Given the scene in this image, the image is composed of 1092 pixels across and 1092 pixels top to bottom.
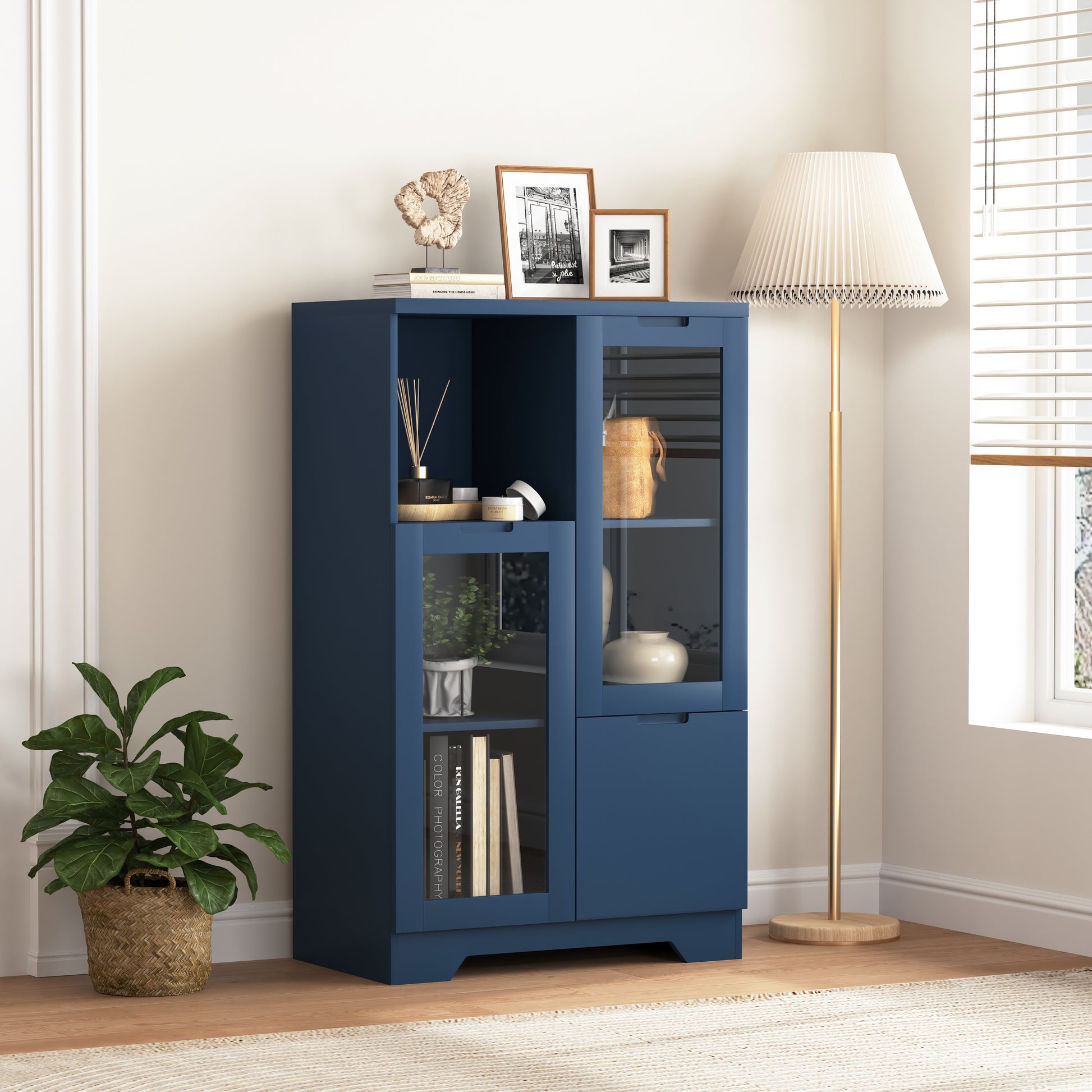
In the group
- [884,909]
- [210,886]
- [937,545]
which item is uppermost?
[937,545]

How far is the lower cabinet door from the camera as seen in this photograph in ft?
11.1

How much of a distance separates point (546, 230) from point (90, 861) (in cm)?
158

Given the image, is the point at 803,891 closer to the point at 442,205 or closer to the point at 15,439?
the point at 442,205

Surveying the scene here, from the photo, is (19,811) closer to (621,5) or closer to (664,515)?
(664,515)

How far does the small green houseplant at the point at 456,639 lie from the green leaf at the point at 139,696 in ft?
1.63

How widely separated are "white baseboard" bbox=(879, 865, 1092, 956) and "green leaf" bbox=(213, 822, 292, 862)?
154 centimetres

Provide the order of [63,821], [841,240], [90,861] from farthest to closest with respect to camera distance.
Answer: [841,240], [63,821], [90,861]

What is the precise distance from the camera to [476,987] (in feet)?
10.8

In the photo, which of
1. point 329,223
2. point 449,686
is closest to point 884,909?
point 449,686

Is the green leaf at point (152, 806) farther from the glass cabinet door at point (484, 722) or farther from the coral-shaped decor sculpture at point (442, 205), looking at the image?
the coral-shaped decor sculpture at point (442, 205)

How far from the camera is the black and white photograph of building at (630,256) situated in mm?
3537

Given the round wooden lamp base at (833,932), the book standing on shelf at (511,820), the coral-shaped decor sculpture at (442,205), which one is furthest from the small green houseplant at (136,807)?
the round wooden lamp base at (833,932)

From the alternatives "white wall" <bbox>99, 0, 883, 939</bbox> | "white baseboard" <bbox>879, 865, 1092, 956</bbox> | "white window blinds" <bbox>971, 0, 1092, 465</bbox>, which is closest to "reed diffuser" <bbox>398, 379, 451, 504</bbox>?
"white wall" <bbox>99, 0, 883, 939</bbox>

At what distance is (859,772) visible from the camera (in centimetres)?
405
